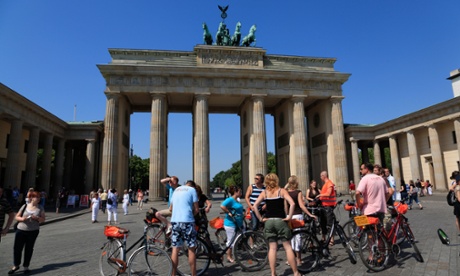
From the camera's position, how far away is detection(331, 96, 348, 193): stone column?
112 ft

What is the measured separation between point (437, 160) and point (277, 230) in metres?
33.7

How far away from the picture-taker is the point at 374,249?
604cm

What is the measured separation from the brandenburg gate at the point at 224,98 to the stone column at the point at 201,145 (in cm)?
11

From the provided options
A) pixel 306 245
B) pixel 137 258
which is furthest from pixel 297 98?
pixel 137 258

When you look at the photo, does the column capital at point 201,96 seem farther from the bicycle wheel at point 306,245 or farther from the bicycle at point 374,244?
the bicycle at point 374,244

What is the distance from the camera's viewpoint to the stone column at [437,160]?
31.1m

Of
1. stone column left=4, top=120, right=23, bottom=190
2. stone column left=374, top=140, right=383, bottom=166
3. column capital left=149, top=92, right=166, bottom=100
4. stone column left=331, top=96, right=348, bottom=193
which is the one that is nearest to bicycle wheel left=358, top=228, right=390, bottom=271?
stone column left=4, top=120, right=23, bottom=190

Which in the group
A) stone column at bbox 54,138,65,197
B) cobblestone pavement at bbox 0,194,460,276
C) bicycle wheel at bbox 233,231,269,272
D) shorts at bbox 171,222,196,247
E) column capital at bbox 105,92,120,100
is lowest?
cobblestone pavement at bbox 0,194,460,276

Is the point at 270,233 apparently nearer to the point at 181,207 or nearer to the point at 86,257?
the point at 181,207

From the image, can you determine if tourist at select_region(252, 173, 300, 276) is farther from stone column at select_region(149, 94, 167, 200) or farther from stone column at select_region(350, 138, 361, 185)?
stone column at select_region(350, 138, 361, 185)

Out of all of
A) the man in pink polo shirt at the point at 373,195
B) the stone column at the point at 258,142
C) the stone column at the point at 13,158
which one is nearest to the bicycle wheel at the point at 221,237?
the man in pink polo shirt at the point at 373,195

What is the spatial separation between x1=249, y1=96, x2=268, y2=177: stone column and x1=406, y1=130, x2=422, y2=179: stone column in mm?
17881

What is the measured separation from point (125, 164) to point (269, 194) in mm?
33532

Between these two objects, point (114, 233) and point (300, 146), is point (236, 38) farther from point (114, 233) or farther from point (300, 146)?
point (114, 233)
